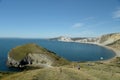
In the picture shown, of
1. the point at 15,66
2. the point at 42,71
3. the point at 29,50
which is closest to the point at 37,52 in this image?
the point at 29,50

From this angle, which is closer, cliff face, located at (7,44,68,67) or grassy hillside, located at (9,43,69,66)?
cliff face, located at (7,44,68,67)

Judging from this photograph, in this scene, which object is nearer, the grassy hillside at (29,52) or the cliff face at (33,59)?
the cliff face at (33,59)

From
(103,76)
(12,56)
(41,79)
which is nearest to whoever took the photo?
(41,79)

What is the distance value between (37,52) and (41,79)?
8333cm

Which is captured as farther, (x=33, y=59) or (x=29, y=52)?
(x=29, y=52)

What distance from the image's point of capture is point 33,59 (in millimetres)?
126750

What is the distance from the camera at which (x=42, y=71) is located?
53344 mm

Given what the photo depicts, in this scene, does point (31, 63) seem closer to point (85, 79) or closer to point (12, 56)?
point (12, 56)

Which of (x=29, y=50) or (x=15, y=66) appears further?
(x=29, y=50)

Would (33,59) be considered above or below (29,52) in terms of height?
below

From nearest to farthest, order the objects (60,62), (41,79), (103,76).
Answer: (41,79)
(103,76)
(60,62)

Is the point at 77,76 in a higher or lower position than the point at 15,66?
higher

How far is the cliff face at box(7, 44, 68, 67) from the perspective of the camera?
12288 centimetres

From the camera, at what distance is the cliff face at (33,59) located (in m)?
123
